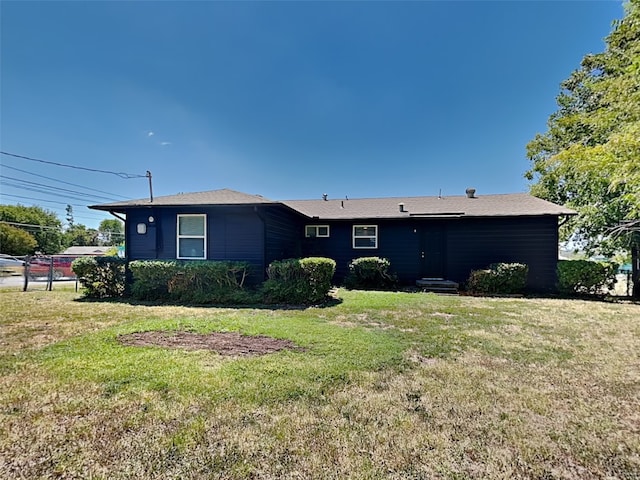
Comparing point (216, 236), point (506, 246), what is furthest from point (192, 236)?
point (506, 246)

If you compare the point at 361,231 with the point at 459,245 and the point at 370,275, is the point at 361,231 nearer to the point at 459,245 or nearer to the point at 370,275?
the point at 370,275

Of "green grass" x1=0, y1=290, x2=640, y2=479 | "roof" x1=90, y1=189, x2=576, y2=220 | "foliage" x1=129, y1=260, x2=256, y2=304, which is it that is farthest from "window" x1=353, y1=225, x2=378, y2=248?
"green grass" x1=0, y1=290, x2=640, y2=479

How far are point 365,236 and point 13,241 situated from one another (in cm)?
4363

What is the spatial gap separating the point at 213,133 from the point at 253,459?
14.0 m

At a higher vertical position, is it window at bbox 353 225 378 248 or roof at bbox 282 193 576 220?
roof at bbox 282 193 576 220

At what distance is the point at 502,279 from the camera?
29.9 feet

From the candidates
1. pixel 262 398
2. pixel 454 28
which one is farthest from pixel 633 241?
pixel 262 398

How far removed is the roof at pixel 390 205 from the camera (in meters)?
8.71

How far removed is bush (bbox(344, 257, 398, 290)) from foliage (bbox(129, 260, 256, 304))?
400 cm

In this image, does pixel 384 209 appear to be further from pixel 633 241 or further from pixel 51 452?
pixel 51 452

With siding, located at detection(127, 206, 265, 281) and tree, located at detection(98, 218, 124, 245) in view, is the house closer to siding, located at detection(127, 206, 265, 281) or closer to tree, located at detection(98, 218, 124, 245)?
siding, located at detection(127, 206, 265, 281)

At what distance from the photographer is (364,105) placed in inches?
471

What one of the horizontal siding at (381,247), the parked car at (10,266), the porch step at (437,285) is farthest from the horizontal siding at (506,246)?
the parked car at (10,266)

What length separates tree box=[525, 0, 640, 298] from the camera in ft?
12.0
